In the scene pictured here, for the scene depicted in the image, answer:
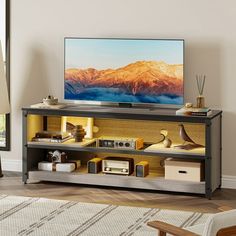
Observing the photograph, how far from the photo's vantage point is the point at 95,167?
6.59 metres

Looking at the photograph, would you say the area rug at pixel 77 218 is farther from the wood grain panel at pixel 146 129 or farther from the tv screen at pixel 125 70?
the tv screen at pixel 125 70

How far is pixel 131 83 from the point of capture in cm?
662

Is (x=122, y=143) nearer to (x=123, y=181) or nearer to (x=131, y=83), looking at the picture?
(x=123, y=181)

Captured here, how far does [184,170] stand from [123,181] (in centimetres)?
57

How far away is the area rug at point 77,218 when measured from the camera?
5172mm

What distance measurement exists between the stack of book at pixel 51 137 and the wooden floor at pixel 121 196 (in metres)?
0.42

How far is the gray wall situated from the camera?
6445 millimetres

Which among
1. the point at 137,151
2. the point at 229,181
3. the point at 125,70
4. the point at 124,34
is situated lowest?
the point at 229,181

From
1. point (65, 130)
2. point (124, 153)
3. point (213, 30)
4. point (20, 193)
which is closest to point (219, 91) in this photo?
point (213, 30)

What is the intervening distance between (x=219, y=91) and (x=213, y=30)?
559 mm

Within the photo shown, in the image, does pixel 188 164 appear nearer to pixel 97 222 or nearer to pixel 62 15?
pixel 97 222

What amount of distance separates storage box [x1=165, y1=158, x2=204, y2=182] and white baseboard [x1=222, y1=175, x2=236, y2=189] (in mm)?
384

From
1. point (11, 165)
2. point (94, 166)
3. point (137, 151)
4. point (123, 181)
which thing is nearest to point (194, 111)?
point (137, 151)

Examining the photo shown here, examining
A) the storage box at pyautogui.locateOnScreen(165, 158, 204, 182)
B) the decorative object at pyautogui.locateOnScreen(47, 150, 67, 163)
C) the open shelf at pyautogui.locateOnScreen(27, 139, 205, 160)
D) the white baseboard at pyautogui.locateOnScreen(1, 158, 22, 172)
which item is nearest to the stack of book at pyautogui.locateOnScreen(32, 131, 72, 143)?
the open shelf at pyautogui.locateOnScreen(27, 139, 205, 160)
